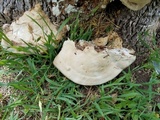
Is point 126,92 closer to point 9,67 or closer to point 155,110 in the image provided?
point 155,110

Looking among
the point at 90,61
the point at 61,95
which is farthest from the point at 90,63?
the point at 61,95

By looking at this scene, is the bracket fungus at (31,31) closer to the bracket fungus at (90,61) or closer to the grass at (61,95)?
the grass at (61,95)

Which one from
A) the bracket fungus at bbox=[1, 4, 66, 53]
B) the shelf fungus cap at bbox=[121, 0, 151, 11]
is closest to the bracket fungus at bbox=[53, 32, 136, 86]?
the bracket fungus at bbox=[1, 4, 66, 53]

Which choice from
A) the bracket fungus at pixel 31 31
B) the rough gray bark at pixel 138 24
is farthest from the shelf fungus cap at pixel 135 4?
the bracket fungus at pixel 31 31

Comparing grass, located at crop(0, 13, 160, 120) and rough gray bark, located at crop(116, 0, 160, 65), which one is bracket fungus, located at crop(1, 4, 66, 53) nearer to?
grass, located at crop(0, 13, 160, 120)

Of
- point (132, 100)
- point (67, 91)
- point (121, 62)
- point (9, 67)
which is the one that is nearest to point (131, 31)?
point (121, 62)

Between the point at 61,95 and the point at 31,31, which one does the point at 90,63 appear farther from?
the point at 31,31
